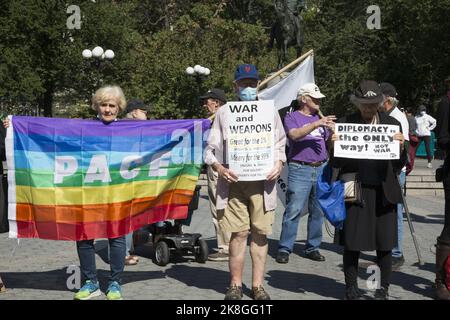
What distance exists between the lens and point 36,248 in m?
9.73

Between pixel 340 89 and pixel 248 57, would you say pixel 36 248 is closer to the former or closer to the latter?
pixel 248 57

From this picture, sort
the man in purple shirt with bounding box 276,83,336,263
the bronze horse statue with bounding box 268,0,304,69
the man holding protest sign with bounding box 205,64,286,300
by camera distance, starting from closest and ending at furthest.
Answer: the man holding protest sign with bounding box 205,64,286,300 → the man in purple shirt with bounding box 276,83,336,263 → the bronze horse statue with bounding box 268,0,304,69

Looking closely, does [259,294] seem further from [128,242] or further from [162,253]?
[128,242]

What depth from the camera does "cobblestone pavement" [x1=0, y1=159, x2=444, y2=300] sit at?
696 cm

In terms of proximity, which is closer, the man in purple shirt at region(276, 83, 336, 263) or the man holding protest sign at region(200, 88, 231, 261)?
the man in purple shirt at region(276, 83, 336, 263)

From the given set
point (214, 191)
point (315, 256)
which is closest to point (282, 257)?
point (315, 256)

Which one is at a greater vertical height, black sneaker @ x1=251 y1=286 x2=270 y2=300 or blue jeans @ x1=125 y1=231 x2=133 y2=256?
→ blue jeans @ x1=125 y1=231 x2=133 y2=256

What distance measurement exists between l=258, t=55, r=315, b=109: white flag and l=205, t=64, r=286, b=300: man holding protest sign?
335cm

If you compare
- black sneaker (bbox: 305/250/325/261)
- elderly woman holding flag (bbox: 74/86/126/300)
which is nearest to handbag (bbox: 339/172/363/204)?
elderly woman holding flag (bbox: 74/86/126/300)

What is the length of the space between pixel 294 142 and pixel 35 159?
3.09 meters

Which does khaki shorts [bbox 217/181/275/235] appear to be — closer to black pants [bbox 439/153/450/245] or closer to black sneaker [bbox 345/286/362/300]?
black sneaker [bbox 345/286/362/300]

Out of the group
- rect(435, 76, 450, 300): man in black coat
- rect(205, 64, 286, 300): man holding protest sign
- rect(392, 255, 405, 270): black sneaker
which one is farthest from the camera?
rect(392, 255, 405, 270): black sneaker

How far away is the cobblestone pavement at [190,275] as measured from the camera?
22.8 feet

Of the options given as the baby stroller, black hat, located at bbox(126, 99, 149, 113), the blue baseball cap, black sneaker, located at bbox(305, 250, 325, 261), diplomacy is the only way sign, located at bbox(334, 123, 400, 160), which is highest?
the blue baseball cap
